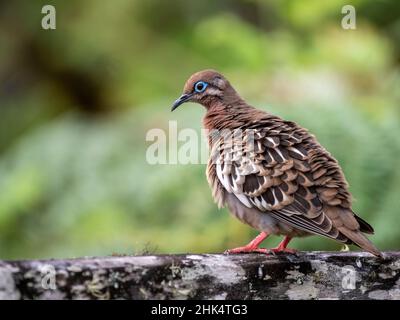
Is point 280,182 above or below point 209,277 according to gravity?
above

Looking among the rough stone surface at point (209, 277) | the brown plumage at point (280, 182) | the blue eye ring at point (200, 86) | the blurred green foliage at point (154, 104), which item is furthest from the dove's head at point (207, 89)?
the rough stone surface at point (209, 277)

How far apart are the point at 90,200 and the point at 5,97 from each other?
409cm

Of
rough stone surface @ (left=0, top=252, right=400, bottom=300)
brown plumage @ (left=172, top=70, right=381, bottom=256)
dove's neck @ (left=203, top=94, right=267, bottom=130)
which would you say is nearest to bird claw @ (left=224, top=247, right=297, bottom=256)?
brown plumage @ (left=172, top=70, right=381, bottom=256)

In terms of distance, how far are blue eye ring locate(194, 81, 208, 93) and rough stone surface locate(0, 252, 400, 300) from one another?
2.18 m

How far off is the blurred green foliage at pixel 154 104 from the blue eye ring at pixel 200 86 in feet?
4.11

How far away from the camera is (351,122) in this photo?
26.1ft

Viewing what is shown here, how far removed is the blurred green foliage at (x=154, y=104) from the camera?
7.59 metres

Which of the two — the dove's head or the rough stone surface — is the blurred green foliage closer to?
the dove's head

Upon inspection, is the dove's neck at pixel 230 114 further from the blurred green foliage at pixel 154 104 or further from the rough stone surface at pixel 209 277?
the rough stone surface at pixel 209 277

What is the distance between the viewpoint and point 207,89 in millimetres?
6484

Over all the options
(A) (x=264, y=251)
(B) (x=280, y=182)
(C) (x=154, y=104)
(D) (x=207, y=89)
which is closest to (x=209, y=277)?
(A) (x=264, y=251)

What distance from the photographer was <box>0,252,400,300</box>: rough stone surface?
3814 mm

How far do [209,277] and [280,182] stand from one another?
1.27 meters

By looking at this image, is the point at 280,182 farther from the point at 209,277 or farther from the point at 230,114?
the point at 209,277
